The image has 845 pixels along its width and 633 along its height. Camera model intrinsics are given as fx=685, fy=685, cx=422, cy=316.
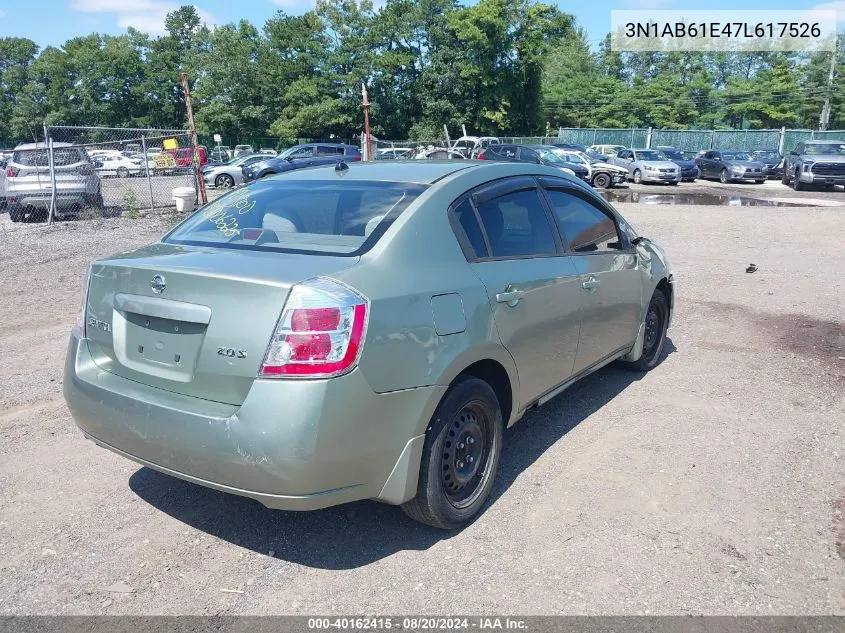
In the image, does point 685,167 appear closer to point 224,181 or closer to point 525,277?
Answer: point 224,181

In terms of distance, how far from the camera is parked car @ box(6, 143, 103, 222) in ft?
47.0

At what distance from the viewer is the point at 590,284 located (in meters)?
4.32

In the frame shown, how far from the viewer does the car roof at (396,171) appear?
372 cm

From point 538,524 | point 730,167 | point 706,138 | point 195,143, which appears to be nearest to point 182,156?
point 195,143

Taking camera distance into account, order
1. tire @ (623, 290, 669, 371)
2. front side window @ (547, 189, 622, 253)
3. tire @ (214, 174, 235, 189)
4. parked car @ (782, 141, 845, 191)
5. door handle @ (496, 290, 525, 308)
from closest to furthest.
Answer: door handle @ (496, 290, 525, 308), front side window @ (547, 189, 622, 253), tire @ (623, 290, 669, 371), parked car @ (782, 141, 845, 191), tire @ (214, 174, 235, 189)

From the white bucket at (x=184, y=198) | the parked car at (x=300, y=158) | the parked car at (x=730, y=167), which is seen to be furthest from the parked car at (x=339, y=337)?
the parked car at (x=730, y=167)

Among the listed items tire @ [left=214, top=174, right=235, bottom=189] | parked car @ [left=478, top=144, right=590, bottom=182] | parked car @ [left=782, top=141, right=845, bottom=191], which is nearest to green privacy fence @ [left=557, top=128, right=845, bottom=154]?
parked car @ [left=782, top=141, right=845, bottom=191]

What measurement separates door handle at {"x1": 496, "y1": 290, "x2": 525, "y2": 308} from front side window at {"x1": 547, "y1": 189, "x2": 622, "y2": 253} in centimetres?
87

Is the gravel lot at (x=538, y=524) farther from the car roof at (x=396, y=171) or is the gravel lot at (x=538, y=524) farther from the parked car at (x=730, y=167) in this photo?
the parked car at (x=730, y=167)

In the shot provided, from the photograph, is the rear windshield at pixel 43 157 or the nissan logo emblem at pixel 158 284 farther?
the rear windshield at pixel 43 157

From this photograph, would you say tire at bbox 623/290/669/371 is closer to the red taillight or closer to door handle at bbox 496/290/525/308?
door handle at bbox 496/290/525/308

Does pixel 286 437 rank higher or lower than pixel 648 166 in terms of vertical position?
higher

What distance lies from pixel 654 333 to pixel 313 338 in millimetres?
3828

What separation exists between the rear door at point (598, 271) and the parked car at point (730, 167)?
93.8 feet
